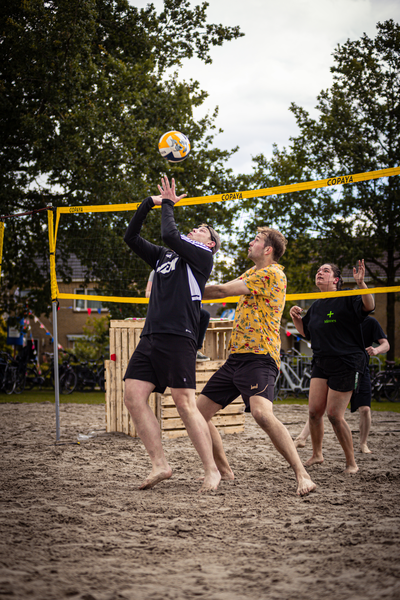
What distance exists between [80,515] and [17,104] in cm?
1522

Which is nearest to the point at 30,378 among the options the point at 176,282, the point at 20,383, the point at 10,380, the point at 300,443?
the point at 20,383

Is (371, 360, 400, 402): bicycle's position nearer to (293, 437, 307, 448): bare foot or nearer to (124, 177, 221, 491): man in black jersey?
(293, 437, 307, 448): bare foot

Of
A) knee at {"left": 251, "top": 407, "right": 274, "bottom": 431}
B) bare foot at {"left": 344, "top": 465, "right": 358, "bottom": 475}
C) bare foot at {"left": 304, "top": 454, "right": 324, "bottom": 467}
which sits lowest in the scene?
bare foot at {"left": 304, "top": 454, "right": 324, "bottom": 467}

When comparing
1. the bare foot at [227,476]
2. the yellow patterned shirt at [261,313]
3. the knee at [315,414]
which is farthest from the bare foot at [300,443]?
the yellow patterned shirt at [261,313]

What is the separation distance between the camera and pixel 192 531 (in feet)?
10.4

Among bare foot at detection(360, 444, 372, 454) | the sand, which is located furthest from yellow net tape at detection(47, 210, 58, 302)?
bare foot at detection(360, 444, 372, 454)

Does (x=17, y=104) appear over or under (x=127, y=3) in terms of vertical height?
under

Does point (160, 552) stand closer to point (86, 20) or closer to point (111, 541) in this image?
point (111, 541)

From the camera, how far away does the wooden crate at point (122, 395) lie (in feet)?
23.7

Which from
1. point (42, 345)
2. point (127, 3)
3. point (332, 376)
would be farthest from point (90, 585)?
point (42, 345)

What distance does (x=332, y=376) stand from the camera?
5.09m

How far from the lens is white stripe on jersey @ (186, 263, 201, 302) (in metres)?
4.31

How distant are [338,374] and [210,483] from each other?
1.64m

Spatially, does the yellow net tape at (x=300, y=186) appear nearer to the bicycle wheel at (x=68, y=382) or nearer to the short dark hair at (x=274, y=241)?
the short dark hair at (x=274, y=241)
